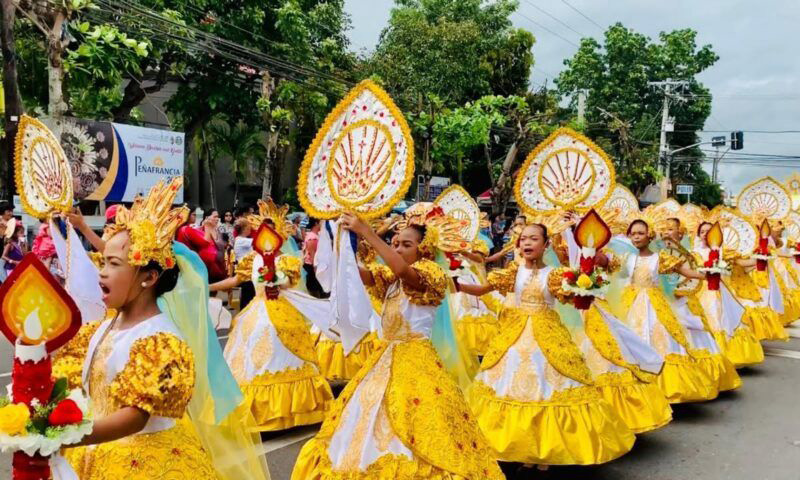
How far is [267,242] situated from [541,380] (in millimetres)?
2649

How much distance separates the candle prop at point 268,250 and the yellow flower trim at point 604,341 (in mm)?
2515

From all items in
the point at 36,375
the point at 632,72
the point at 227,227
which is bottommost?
the point at 36,375

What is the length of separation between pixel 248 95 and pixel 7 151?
336 inches

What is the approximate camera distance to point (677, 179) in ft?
137

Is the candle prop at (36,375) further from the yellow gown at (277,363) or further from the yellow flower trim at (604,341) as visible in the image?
the yellow flower trim at (604,341)

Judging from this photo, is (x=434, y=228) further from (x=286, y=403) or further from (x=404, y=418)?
(x=286, y=403)

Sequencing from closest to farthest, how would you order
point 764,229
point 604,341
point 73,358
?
point 73,358 < point 604,341 < point 764,229

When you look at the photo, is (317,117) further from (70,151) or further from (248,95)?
(70,151)

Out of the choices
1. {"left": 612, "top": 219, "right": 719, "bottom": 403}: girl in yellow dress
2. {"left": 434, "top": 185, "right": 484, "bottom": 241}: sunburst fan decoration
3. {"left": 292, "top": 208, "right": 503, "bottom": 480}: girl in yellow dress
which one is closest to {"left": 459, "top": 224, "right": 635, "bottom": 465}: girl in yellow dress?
{"left": 292, "top": 208, "right": 503, "bottom": 480}: girl in yellow dress

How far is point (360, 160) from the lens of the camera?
11.5ft

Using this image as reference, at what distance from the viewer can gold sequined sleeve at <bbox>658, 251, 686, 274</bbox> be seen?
6723 millimetres

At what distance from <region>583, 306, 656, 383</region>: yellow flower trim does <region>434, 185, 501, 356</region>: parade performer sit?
2464mm

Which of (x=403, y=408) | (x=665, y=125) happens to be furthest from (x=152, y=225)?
(x=665, y=125)

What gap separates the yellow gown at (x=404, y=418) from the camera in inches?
133
